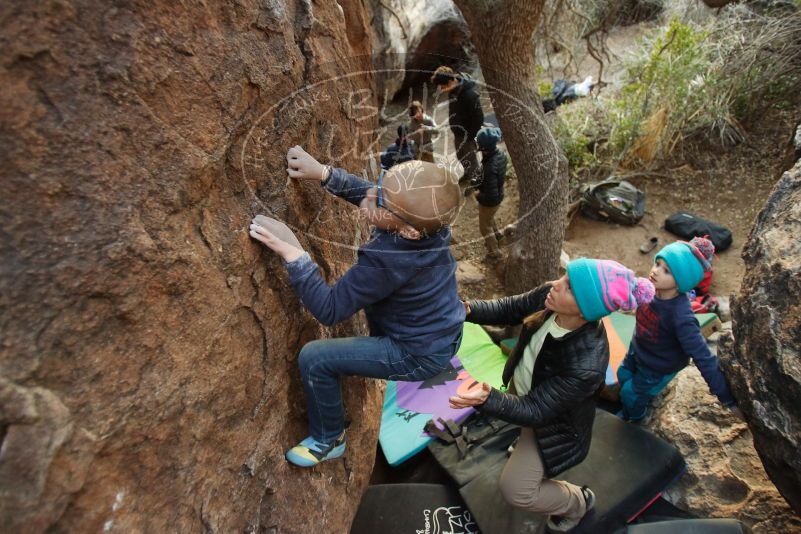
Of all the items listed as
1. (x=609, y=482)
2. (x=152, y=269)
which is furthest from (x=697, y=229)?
(x=152, y=269)

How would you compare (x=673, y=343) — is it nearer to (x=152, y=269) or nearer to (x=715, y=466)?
(x=715, y=466)

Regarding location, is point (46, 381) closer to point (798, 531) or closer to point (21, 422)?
point (21, 422)

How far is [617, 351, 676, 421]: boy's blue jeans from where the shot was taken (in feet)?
9.29

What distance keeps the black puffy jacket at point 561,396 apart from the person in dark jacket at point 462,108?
1.41 meters

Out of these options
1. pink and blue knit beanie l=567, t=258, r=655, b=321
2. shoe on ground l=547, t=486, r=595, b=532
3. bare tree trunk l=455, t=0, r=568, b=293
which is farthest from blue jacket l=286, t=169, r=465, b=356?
bare tree trunk l=455, t=0, r=568, b=293

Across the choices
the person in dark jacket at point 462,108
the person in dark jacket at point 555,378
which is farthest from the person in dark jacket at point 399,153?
the person in dark jacket at point 555,378

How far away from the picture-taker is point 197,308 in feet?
4.70

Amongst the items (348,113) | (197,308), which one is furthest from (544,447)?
(348,113)

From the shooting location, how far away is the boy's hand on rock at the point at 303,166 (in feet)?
5.97

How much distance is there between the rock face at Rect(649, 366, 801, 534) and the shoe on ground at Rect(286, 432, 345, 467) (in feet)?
6.30

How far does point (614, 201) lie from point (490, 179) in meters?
2.43

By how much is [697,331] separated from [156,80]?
102 inches

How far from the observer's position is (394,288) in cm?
170

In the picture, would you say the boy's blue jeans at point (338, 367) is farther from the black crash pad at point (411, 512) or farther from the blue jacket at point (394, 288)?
the black crash pad at point (411, 512)
